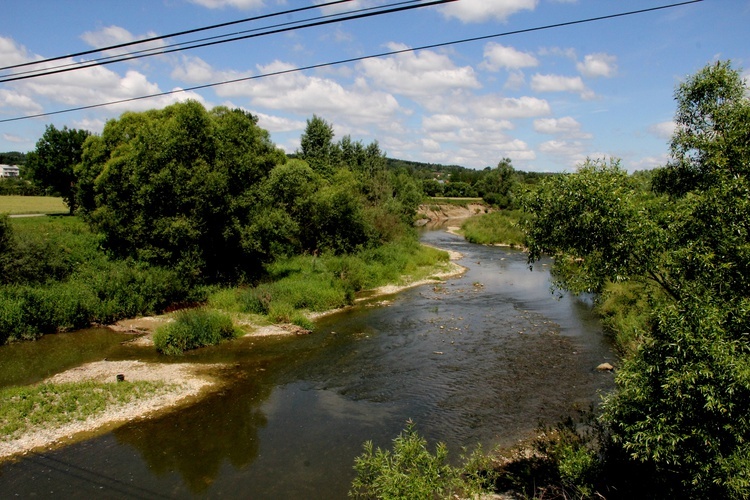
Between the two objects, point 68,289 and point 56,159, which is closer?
point 68,289

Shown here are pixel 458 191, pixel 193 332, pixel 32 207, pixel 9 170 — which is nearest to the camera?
pixel 193 332

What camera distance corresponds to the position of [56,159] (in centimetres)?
4853

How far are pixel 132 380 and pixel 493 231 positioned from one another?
2257 inches

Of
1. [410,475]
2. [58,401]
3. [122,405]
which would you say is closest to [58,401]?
[58,401]

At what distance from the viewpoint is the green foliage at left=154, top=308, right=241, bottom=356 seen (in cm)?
2331

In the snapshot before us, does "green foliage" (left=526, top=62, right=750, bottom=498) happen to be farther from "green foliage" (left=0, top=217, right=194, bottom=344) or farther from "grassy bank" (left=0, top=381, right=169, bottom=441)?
"green foliage" (left=0, top=217, right=194, bottom=344)

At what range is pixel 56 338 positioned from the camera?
971 inches

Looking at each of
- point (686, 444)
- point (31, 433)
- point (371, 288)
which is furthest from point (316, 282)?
point (686, 444)

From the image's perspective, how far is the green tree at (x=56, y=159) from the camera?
48.2 metres

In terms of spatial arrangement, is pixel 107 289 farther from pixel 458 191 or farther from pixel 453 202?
pixel 458 191

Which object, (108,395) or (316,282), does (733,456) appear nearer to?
(108,395)

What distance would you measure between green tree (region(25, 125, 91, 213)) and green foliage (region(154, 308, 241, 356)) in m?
32.7

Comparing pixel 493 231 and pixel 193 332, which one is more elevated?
pixel 493 231

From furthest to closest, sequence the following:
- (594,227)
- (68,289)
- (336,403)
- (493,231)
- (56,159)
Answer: (493,231) → (56,159) → (68,289) → (336,403) → (594,227)
